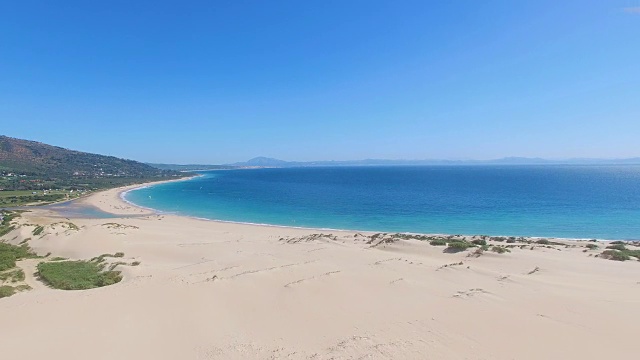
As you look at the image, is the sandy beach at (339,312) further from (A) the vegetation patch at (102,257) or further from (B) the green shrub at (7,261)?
(A) the vegetation patch at (102,257)

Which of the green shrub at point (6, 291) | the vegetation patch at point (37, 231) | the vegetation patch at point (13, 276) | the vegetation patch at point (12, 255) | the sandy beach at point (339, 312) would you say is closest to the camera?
the sandy beach at point (339, 312)

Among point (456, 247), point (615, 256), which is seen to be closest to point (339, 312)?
point (456, 247)

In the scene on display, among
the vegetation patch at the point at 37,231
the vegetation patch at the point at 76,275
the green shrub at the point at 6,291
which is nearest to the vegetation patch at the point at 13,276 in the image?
the vegetation patch at the point at 76,275

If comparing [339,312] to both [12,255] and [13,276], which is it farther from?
[12,255]

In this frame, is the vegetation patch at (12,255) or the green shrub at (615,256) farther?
the green shrub at (615,256)

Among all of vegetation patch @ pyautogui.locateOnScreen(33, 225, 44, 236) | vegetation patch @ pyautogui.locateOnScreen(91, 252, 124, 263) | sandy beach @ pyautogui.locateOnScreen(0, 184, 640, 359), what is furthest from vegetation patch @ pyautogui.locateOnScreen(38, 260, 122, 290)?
vegetation patch @ pyautogui.locateOnScreen(33, 225, 44, 236)

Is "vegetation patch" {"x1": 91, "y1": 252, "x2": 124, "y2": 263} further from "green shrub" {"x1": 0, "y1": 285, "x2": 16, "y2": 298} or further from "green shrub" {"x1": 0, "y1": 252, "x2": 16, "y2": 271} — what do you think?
"green shrub" {"x1": 0, "y1": 285, "x2": 16, "y2": 298}
